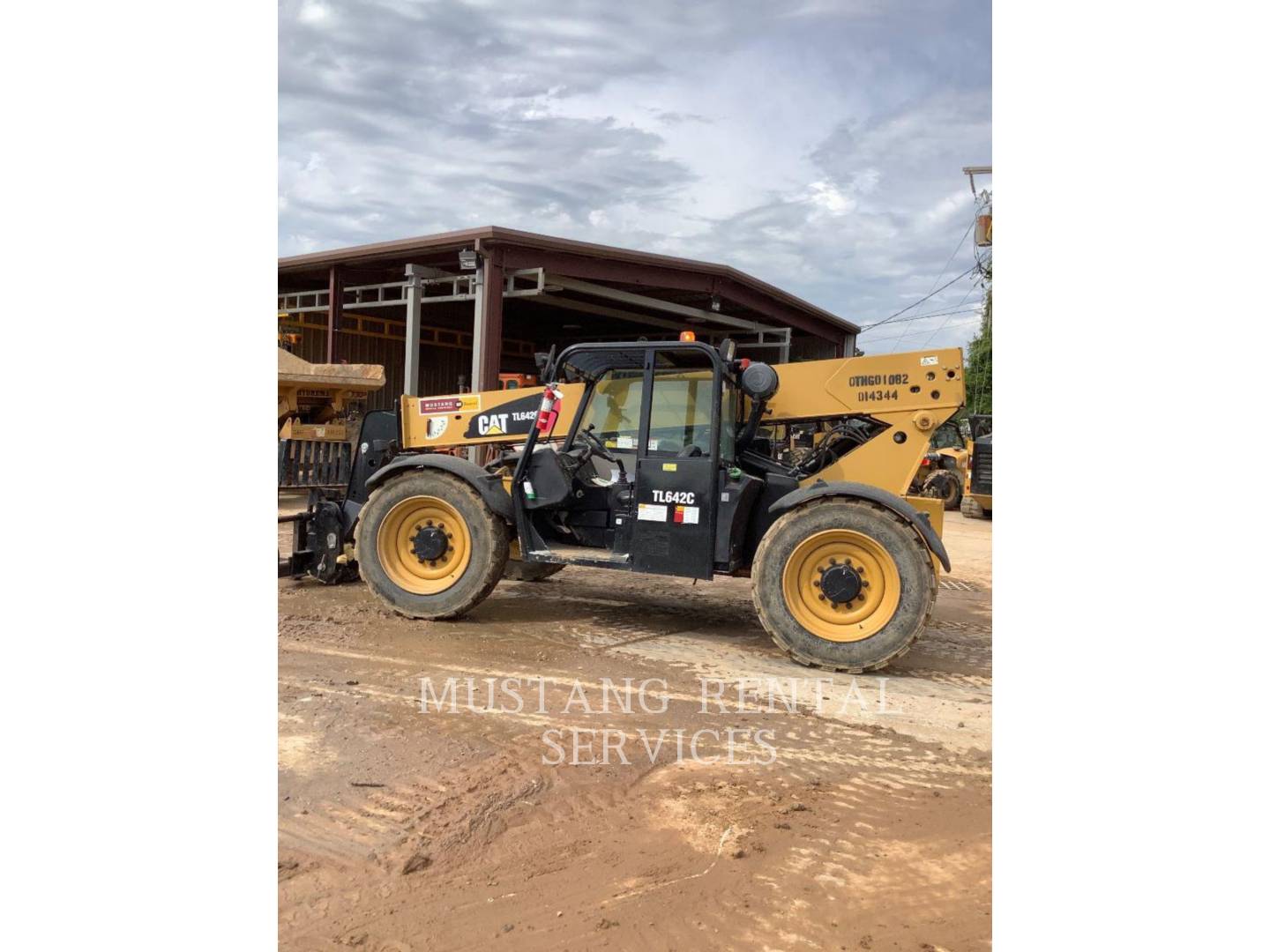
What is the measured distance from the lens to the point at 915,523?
5.42 meters

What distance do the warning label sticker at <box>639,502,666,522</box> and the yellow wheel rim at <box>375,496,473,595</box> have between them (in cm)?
140

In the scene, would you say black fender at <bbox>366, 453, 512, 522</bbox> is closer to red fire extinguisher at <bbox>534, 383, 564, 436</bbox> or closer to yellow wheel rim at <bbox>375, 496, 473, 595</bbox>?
yellow wheel rim at <bbox>375, 496, 473, 595</bbox>

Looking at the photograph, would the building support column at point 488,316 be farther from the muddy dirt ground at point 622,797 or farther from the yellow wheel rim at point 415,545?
the muddy dirt ground at point 622,797

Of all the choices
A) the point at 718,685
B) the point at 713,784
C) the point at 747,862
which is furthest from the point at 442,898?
the point at 718,685

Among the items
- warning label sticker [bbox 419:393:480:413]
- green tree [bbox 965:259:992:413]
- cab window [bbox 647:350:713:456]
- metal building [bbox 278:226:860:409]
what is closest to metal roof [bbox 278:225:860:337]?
metal building [bbox 278:226:860:409]

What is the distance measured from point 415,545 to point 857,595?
10.6ft

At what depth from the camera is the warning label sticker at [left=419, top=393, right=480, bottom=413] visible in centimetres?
752

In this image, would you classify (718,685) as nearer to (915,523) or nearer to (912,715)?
(912,715)

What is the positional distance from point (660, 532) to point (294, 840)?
3353 millimetres

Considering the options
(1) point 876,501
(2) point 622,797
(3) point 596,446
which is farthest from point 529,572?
(2) point 622,797

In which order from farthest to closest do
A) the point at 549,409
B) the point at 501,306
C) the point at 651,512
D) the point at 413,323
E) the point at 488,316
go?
the point at 413,323
the point at 501,306
the point at 488,316
the point at 549,409
the point at 651,512

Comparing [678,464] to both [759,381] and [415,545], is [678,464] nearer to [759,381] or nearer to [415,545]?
[759,381]

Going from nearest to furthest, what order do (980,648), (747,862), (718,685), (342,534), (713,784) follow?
(747,862) → (713,784) → (718,685) → (980,648) → (342,534)

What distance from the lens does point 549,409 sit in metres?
6.52
